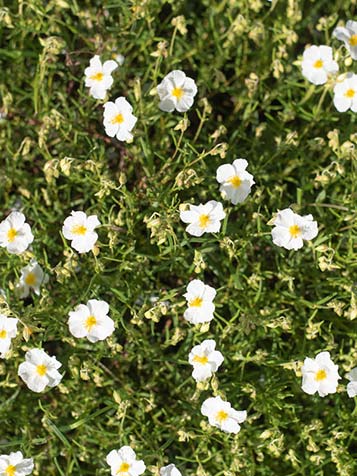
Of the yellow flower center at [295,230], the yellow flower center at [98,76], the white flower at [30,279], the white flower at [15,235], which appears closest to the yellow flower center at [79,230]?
the white flower at [15,235]

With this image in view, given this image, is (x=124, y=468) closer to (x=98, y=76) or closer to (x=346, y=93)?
(x=98, y=76)

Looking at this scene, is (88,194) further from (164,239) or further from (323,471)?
(323,471)

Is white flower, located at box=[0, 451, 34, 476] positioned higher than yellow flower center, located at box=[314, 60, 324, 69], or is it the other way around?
yellow flower center, located at box=[314, 60, 324, 69]

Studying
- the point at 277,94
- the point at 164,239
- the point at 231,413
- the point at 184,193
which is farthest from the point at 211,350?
the point at 277,94

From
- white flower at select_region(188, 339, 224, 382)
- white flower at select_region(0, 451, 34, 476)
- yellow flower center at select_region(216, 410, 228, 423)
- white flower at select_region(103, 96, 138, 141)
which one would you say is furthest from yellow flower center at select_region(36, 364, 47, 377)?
white flower at select_region(103, 96, 138, 141)

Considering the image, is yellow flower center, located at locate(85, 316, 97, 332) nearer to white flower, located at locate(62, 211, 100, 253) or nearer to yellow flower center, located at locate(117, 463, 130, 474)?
white flower, located at locate(62, 211, 100, 253)

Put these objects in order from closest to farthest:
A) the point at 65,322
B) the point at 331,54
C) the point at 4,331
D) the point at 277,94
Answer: the point at 4,331 < the point at 65,322 < the point at 331,54 < the point at 277,94

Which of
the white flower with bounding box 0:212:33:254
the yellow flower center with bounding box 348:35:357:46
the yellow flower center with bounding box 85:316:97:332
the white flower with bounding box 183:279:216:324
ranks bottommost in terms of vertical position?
the yellow flower center with bounding box 85:316:97:332
